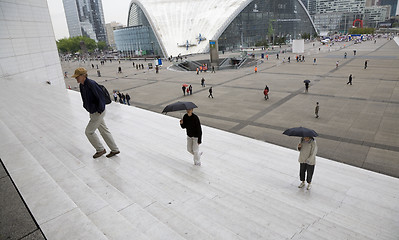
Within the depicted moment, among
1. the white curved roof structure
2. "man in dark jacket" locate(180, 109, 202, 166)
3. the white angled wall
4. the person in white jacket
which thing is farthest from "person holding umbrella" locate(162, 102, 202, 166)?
the white curved roof structure

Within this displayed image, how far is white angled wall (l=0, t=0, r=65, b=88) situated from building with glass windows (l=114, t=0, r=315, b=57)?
43799 millimetres

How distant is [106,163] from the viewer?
15.6 feet

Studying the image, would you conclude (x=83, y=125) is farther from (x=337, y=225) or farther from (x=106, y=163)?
(x=337, y=225)

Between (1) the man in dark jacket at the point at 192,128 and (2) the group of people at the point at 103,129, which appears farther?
(1) the man in dark jacket at the point at 192,128

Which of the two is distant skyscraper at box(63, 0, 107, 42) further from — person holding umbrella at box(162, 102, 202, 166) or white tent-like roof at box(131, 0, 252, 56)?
person holding umbrella at box(162, 102, 202, 166)

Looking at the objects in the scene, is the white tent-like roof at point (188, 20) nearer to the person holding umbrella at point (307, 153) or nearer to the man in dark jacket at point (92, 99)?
the man in dark jacket at point (92, 99)

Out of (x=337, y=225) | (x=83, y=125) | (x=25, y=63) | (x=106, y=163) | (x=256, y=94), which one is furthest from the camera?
(x=256, y=94)

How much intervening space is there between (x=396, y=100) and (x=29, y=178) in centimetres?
1956

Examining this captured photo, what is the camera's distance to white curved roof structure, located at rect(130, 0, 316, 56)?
64.2 m

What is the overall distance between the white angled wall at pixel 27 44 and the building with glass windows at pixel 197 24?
43799mm

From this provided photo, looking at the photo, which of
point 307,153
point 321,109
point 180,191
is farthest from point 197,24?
point 180,191

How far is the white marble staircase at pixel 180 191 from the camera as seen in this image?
116 inches

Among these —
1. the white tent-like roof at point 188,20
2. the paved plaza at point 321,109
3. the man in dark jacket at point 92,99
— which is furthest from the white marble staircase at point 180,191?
the white tent-like roof at point 188,20

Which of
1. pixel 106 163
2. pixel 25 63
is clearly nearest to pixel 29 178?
pixel 106 163
